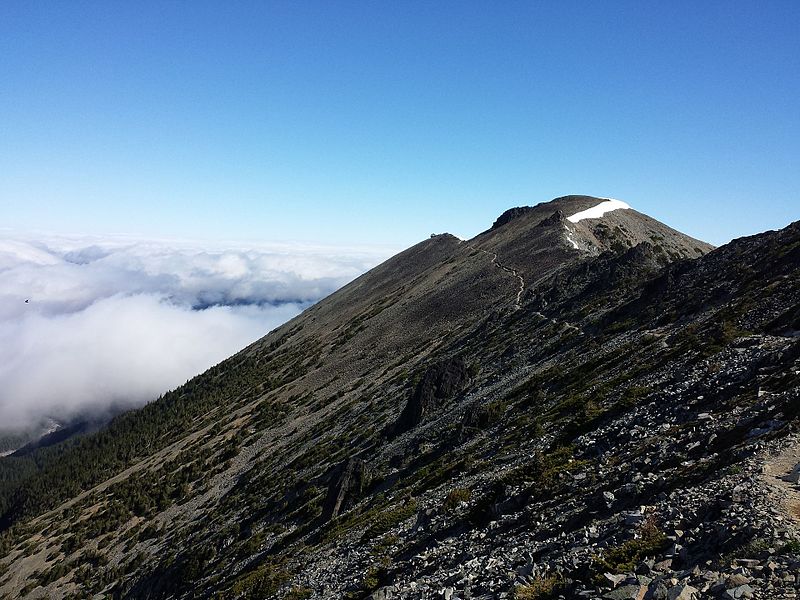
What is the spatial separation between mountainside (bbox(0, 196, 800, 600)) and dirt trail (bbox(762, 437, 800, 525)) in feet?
0.21

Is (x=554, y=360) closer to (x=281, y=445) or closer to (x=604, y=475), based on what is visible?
(x=604, y=475)

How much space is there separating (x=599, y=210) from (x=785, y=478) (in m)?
94.4

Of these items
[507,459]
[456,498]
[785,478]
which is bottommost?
[456,498]

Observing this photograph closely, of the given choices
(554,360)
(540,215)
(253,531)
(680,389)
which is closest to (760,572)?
(680,389)

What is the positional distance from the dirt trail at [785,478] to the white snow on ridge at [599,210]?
272 ft

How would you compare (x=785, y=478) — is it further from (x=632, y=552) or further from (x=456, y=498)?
(x=456, y=498)

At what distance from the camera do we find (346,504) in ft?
101

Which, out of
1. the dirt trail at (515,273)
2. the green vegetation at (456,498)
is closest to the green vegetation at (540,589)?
the green vegetation at (456,498)

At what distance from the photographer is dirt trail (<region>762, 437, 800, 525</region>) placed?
1099 cm

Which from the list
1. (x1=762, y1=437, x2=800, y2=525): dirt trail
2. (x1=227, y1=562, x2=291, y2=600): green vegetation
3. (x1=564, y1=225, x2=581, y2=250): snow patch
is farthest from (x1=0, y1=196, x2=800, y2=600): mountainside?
(x1=564, y1=225, x2=581, y2=250): snow patch

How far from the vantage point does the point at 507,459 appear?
24297 millimetres

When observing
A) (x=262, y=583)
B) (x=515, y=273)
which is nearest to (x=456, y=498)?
(x=262, y=583)

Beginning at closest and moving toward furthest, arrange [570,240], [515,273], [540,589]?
[540,589] → [515,273] → [570,240]

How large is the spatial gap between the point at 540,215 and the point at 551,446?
305 ft
